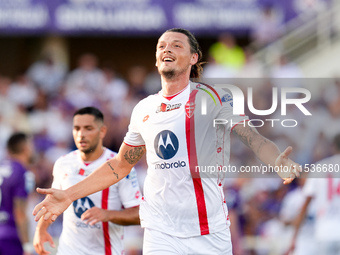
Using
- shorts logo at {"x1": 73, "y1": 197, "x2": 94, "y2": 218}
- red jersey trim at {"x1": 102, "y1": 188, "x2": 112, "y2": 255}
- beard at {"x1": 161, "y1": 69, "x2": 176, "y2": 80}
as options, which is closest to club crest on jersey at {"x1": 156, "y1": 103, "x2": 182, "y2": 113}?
beard at {"x1": 161, "y1": 69, "x2": 176, "y2": 80}

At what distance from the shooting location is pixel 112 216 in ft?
22.4

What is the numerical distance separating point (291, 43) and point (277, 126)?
4.26m

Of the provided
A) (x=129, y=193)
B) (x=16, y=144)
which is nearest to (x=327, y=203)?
(x=129, y=193)

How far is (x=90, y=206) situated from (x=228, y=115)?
2193 mm

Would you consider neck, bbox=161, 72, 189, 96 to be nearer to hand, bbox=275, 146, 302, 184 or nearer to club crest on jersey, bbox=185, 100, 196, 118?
club crest on jersey, bbox=185, 100, 196, 118

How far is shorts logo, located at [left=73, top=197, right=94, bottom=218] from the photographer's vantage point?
283 inches

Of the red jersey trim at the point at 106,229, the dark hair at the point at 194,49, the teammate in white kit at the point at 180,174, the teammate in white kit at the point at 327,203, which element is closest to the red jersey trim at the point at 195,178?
the teammate in white kit at the point at 180,174

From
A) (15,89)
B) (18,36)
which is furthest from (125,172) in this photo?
(18,36)

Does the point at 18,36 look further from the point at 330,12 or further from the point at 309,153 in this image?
the point at 309,153

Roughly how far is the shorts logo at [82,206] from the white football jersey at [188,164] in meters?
1.42

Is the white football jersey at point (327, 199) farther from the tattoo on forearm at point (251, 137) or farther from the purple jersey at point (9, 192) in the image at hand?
the purple jersey at point (9, 192)

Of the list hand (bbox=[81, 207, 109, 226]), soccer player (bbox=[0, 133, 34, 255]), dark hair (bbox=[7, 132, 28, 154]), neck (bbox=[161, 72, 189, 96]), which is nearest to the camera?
neck (bbox=[161, 72, 189, 96])

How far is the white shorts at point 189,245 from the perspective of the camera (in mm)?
5680

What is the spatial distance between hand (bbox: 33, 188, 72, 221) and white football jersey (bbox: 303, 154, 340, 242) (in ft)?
13.9
